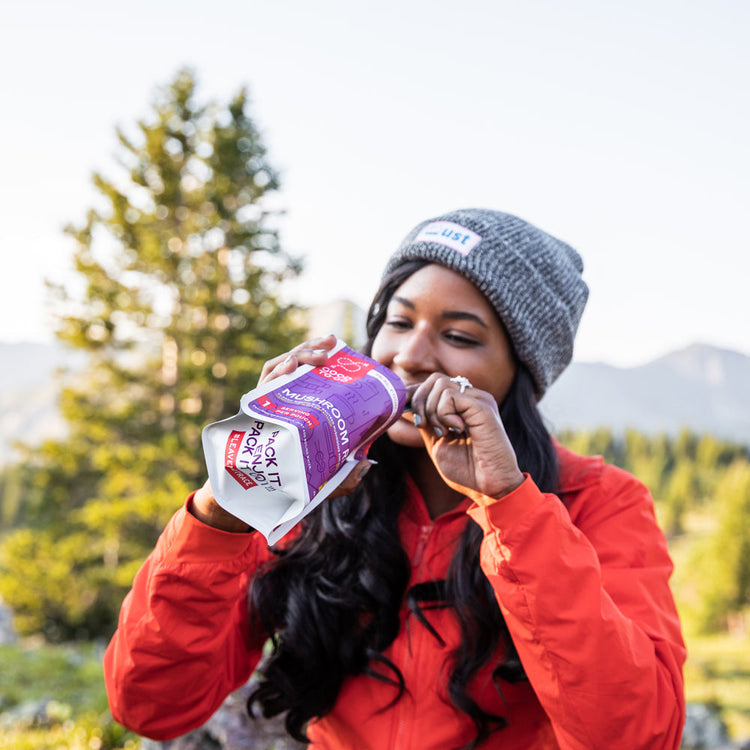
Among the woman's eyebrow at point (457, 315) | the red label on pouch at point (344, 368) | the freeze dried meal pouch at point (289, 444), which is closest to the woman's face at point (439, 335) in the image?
the woman's eyebrow at point (457, 315)

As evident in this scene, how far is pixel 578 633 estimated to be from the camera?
1.50 m

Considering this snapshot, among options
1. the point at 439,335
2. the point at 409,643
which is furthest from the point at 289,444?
the point at 409,643

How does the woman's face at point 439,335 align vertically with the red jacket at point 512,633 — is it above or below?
above

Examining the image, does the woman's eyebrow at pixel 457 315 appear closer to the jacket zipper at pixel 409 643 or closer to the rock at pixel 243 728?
the jacket zipper at pixel 409 643

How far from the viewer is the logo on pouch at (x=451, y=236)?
2141 millimetres

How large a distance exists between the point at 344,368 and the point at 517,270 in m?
0.86

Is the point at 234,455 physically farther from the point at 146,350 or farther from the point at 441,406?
the point at 146,350

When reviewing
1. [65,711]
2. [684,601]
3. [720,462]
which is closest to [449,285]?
[65,711]

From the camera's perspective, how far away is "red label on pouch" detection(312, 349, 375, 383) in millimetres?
1620

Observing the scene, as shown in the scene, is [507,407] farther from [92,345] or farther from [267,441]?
[92,345]

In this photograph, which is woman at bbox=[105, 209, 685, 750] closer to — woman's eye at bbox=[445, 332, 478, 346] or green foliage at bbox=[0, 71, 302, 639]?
woman's eye at bbox=[445, 332, 478, 346]

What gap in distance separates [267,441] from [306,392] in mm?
209

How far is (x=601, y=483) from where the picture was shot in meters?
2.04

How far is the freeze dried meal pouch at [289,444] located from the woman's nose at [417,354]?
37cm
